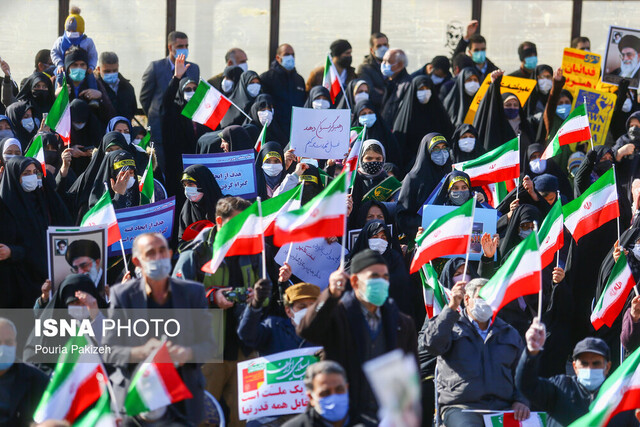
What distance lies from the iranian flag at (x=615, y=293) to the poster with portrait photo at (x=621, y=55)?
15.3 feet

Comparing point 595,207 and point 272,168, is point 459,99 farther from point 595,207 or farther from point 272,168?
point 595,207

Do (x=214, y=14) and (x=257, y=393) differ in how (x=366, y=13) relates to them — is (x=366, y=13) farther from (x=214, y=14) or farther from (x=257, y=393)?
(x=257, y=393)

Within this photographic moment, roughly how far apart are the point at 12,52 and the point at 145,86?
2595 mm

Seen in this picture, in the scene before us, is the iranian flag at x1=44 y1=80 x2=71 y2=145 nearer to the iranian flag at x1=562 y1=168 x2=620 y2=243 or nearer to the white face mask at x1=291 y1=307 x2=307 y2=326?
the white face mask at x1=291 y1=307 x2=307 y2=326

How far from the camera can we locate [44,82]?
1232 cm

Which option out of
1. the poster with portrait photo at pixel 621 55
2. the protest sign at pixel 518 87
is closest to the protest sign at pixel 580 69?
the poster with portrait photo at pixel 621 55

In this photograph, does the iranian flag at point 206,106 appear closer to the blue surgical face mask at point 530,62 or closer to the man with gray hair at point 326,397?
the blue surgical face mask at point 530,62

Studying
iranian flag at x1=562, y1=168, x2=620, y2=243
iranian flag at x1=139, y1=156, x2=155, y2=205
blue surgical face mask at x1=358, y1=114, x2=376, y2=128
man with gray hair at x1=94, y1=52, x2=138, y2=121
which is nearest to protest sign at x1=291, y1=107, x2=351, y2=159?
blue surgical face mask at x1=358, y1=114, x2=376, y2=128

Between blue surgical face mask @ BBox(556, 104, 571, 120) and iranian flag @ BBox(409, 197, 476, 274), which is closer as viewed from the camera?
iranian flag @ BBox(409, 197, 476, 274)

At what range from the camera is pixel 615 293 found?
8.81m

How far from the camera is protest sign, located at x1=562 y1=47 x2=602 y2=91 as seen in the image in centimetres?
1349

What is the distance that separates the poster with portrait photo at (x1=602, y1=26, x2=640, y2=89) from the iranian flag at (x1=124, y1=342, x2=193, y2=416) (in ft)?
26.2

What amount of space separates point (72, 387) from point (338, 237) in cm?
310

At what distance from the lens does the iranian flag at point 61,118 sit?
Answer: 1122 cm
